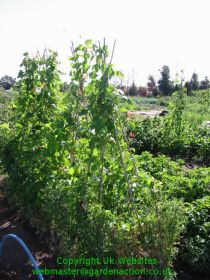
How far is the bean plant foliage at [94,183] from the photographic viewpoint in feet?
9.43

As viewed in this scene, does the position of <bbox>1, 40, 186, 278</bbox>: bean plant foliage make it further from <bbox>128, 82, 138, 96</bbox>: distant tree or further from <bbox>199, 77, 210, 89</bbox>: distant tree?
<bbox>128, 82, 138, 96</bbox>: distant tree

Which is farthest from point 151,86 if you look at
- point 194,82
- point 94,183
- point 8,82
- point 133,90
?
point 94,183

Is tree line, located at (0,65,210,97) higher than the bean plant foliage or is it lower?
higher

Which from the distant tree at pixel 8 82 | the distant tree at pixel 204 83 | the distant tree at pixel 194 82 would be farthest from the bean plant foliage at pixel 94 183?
the distant tree at pixel 204 83

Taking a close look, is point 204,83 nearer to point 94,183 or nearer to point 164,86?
point 164,86

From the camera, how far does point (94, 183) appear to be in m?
3.36

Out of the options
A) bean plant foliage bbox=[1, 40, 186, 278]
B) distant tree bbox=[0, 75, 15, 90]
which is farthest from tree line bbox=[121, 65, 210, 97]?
bean plant foliage bbox=[1, 40, 186, 278]

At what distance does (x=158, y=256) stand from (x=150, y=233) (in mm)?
210

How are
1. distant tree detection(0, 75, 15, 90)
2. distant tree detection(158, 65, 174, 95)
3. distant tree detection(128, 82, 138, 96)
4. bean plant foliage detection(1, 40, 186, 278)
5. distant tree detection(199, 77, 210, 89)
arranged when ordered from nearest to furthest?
bean plant foliage detection(1, 40, 186, 278)
distant tree detection(0, 75, 15, 90)
distant tree detection(158, 65, 174, 95)
distant tree detection(199, 77, 210, 89)
distant tree detection(128, 82, 138, 96)

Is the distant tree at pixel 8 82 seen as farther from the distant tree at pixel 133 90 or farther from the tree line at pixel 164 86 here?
the distant tree at pixel 133 90

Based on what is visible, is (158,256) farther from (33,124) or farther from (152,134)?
(152,134)

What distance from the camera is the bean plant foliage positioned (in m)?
2.87

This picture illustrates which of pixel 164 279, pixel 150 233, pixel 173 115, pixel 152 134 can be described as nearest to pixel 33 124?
pixel 150 233

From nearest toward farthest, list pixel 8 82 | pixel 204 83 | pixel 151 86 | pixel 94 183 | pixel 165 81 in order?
1. pixel 94 183
2. pixel 8 82
3. pixel 165 81
4. pixel 204 83
5. pixel 151 86
